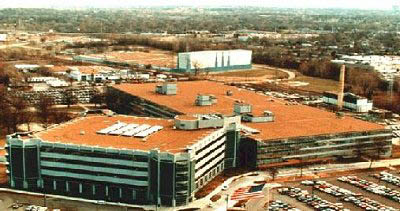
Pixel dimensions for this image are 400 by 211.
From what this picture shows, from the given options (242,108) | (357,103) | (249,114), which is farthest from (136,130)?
(357,103)

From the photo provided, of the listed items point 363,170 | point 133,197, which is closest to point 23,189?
point 133,197

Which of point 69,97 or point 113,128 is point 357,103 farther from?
point 113,128

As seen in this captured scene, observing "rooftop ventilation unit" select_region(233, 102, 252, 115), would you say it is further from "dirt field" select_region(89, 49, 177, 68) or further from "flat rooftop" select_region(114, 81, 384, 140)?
"dirt field" select_region(89, 49, 177, 68)

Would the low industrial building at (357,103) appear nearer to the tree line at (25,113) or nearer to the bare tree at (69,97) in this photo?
the tree line at (25,113)

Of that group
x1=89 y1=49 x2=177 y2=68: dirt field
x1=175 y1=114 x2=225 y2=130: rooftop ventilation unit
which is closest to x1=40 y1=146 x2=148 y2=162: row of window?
x1=175 y1=114 x2=225 y2=130: rooftop ventilation unit

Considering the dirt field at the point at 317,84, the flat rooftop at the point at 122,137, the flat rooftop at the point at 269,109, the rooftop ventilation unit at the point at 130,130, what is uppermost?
the rooftop ventilation unit at the point at 130,130

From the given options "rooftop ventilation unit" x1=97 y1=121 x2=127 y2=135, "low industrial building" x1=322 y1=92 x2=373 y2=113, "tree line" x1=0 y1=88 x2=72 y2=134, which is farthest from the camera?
"low industrial building" x1=322 y1=92 x2=373 y2=113

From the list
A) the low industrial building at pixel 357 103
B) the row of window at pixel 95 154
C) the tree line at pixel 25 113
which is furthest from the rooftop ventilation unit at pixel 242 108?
the low industrial building at pixel 357 103
